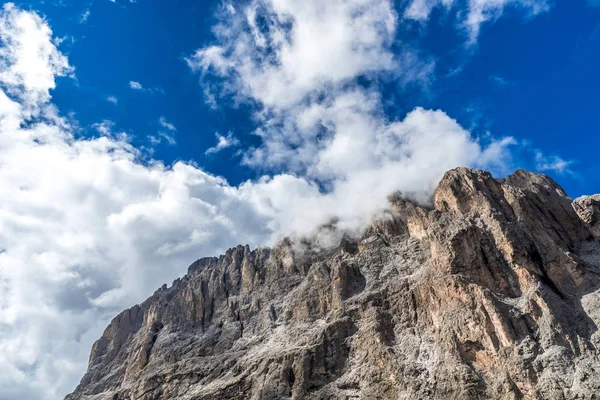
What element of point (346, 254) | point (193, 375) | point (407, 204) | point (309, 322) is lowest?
point (193, 375)

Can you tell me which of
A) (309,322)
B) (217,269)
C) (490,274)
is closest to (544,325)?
(490,274)

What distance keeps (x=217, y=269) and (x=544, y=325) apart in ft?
417

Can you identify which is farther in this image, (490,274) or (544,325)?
(490,274)

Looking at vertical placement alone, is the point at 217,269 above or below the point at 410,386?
above

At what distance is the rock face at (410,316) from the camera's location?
94.0m

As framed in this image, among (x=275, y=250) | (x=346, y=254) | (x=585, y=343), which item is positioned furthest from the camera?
(x=275, y=250)

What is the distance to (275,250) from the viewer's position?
589 feet

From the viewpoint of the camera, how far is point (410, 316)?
118625 millimetres

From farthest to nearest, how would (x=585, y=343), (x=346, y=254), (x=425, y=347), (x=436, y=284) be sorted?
(x=346, y=254)
(x=436, y=284)
(x=425, y=347)
(x=585, y=343)

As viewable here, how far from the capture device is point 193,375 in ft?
444

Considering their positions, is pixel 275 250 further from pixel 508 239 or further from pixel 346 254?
pixel 508 239

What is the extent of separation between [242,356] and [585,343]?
9021cm

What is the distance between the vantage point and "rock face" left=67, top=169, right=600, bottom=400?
94000mm

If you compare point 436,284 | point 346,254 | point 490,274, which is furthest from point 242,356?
point 490,274
